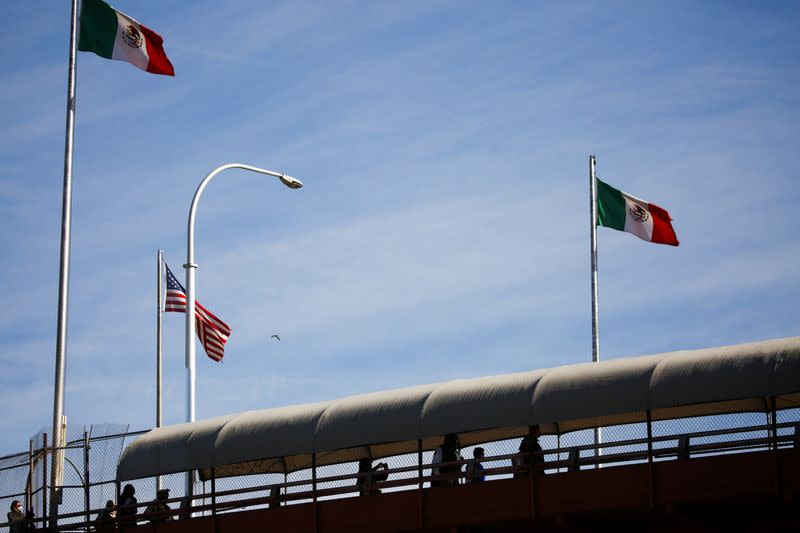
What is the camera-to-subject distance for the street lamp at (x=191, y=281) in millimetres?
32759

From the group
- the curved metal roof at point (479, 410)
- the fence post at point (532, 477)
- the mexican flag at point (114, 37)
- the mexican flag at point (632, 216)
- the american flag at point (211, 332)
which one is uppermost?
the mexican flag at point (114, 37)

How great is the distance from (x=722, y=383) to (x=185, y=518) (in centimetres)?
1179

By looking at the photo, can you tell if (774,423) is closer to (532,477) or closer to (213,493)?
(532,477)

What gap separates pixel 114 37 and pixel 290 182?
18.1 feet

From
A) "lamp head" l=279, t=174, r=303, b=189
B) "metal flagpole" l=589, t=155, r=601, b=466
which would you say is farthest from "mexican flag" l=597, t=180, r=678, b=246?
"lamp head" l=279, t=174, r=303, b=189

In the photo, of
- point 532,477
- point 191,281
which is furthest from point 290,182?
point 532,477

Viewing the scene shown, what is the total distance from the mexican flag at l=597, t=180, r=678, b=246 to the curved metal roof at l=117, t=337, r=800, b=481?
13468 millimetres

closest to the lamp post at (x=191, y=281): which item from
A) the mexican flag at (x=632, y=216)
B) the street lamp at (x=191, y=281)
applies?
the street lamp at (x=191, y=281)

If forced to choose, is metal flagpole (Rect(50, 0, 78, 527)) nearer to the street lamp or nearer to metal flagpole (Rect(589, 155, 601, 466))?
the street lamp

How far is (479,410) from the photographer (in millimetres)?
27109

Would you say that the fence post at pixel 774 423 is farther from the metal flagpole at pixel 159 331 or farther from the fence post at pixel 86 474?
the metal flagpole at pixel 159 331

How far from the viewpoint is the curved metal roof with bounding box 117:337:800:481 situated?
25062 millimetres

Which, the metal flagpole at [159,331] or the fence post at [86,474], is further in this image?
the metal flagpole at [159,331]

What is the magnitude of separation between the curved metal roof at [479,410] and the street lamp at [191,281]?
1.61 meters
